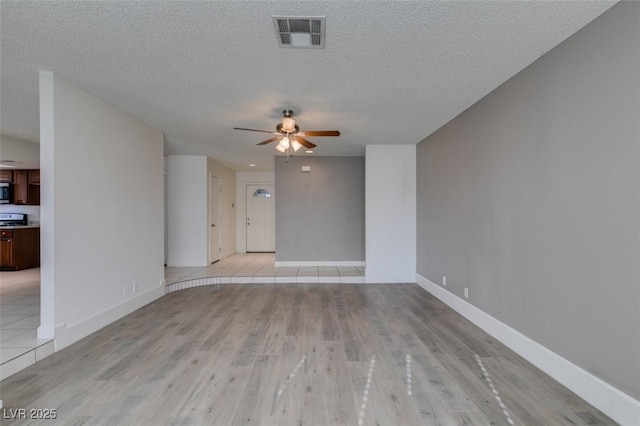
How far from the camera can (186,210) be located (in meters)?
6.25

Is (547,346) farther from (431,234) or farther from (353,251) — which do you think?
(353,251)

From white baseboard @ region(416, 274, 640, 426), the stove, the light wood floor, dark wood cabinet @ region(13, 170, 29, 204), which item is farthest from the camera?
the stove

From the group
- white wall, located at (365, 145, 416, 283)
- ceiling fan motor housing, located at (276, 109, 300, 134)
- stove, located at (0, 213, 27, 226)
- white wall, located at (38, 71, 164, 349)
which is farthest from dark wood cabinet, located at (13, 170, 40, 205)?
white wall, located at (365, 145, 416, 283)

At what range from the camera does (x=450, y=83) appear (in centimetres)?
282

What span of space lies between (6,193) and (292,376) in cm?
822

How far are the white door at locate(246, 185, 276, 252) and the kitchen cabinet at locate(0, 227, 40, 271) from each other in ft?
15.6

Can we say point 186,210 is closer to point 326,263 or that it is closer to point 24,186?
point 326,263

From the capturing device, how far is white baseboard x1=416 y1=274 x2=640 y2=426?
170cm

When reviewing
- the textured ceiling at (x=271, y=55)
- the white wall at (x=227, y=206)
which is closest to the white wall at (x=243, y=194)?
the white wall at (x=227, y=206)

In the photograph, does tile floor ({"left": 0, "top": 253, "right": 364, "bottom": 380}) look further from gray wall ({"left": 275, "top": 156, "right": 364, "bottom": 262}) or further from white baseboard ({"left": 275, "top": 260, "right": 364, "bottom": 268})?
gray wall ({"left": 275, "top": 156, "right": 364, "bottom": 262})

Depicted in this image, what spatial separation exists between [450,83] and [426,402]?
9.07 feet

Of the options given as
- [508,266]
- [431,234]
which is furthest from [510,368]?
[431,234]

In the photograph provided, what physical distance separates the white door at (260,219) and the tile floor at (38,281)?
651 millimetres

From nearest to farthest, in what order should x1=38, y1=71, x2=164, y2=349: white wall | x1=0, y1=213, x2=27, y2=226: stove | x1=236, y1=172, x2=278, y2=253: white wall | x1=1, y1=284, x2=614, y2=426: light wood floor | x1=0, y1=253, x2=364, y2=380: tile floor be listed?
x1=1, y1=284, x2=614, y2=426: light wood floor
x1=0, y1=253, x2=364, y2=380: tile floor
x1=38, y1=71, x2=164, y2=349: white wall
x1=0, y1=213, x2=27, y2=226: stove
x1=236, y1=172, x2=278, y2=253: white wall
